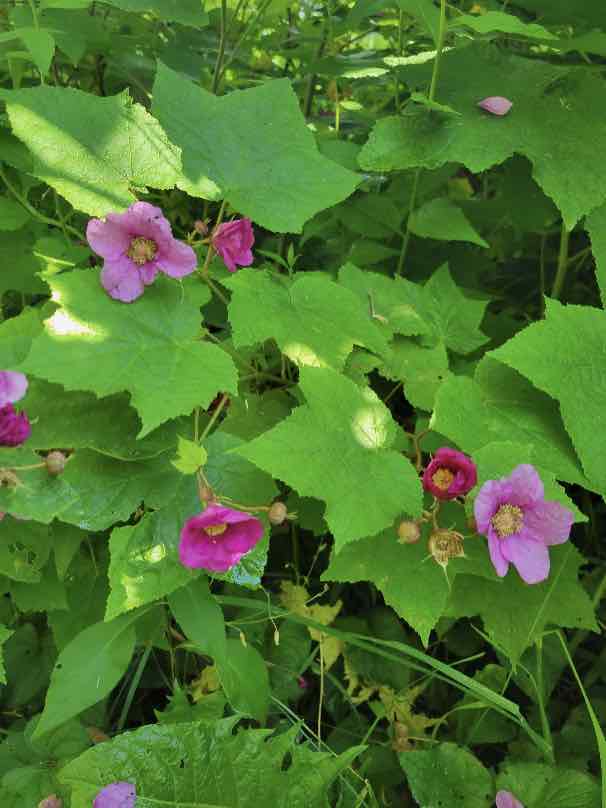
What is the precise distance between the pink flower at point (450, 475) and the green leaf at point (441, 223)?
720 mm

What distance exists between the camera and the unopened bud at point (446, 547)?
3.83ft

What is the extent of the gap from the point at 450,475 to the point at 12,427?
0.66m

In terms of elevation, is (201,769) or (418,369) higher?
(418,369)

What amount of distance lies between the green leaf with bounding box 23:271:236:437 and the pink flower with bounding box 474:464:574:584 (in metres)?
0.42

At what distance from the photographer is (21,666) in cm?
165

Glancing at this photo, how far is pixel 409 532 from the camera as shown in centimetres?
118

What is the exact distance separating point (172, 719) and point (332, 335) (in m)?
0.74

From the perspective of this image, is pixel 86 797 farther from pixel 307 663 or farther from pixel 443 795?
pixel 443 795

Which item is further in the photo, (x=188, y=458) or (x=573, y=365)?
(x=573, y=365)

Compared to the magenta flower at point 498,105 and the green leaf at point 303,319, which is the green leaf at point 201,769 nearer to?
the green leaf at point 303,319

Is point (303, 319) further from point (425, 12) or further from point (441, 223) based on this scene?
point (425, 12)

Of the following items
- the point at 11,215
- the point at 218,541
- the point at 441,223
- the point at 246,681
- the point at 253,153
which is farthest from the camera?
the point at 441,223

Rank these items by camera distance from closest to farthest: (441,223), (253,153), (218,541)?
1. (218,541)
2. (253,153)
3. (441,223)

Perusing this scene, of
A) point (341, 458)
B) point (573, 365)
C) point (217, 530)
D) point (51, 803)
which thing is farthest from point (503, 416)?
point (51, 803)
